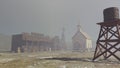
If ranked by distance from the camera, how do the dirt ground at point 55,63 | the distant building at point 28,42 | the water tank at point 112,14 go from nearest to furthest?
the dirt ground at point 55,63
the water tank at point 112,14
the distant building at point 28,42

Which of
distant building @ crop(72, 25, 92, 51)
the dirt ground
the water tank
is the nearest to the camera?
the dirt ground

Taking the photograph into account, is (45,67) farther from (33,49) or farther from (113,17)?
(33,49)

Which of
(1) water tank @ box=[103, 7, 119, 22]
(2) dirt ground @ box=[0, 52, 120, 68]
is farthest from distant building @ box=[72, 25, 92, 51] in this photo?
(1) water tank @ box=[103, 7, 119, 22]

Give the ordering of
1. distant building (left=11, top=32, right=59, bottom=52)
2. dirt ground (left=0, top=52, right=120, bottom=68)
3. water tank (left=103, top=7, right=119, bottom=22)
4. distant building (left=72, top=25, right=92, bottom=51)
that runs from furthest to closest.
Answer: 1. distant building (left=72, top=25, right=92, bottom=51)
2. distant building (left=11, top=32, right=59, bottom=52)
3. water tank (left=103, top=7, right=119, bottom=22)
4. dirt ground (left=0, top=52, right=120, bottom=68)

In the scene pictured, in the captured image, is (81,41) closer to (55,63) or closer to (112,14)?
(112,14)

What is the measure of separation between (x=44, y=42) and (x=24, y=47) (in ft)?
45.7

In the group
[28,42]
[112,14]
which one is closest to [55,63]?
[112,14]

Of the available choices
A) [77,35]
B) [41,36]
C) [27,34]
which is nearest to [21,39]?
[27,34]

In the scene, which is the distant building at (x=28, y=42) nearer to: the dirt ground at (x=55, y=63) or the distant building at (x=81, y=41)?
the distant building at (x=81, y=41)

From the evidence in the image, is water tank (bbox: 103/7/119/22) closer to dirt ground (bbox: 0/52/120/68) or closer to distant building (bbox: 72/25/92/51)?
dirt ground (bbox: 0/52/120/68)

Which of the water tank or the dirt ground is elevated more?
the water tank

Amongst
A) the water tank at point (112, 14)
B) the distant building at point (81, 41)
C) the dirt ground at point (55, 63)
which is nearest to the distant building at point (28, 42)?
the distant building at point (81, 41)

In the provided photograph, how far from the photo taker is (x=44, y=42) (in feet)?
245

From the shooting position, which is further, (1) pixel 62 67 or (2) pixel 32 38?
(2) pixel 32 38
